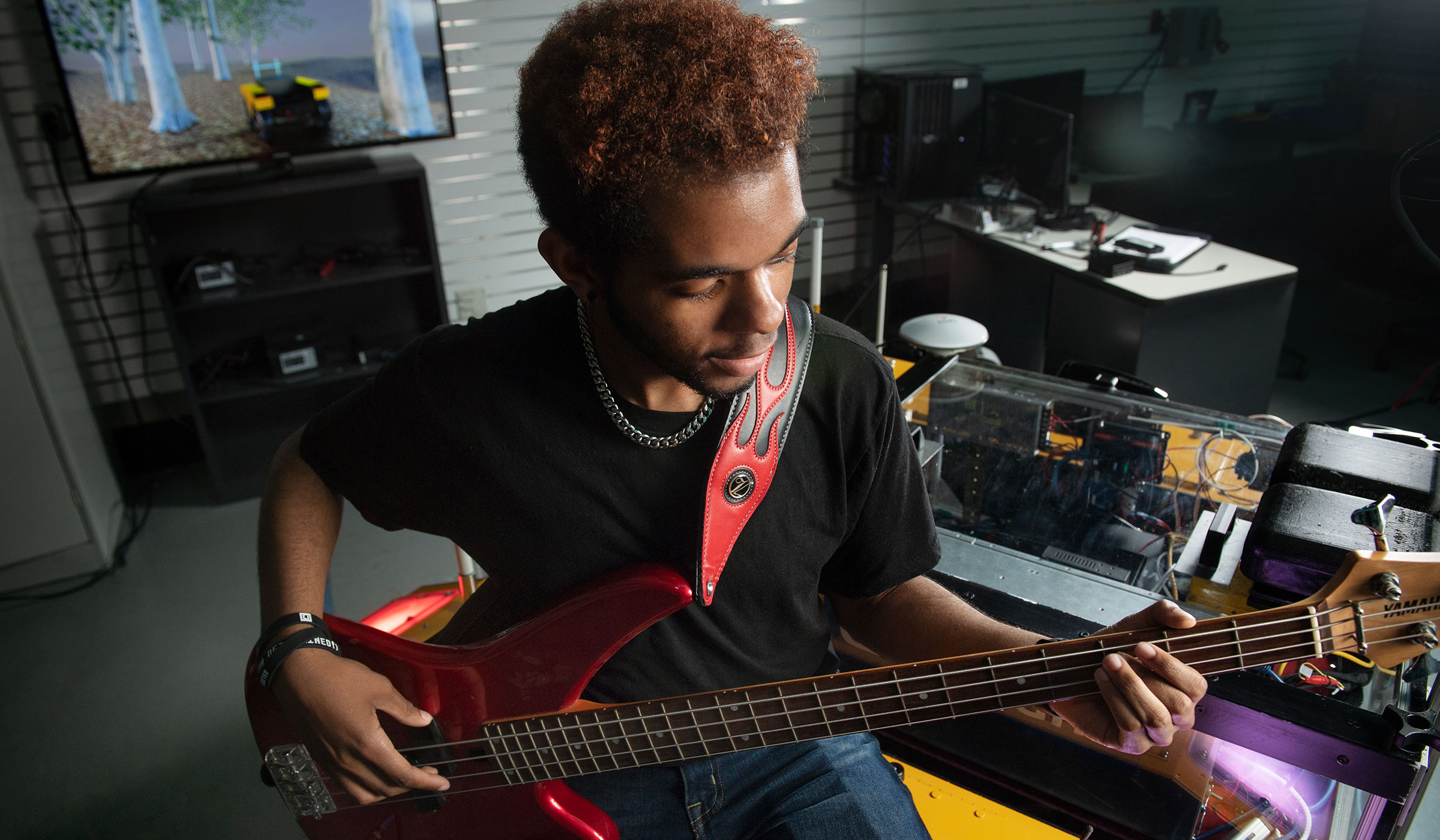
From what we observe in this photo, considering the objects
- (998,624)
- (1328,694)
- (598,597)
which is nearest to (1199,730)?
(1328,694)

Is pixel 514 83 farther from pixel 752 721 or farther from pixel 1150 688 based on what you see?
pixel 1150 688

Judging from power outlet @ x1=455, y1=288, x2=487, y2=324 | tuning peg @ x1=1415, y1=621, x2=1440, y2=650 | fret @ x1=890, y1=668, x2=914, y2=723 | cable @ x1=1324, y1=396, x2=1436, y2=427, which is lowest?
cable @ x1=1324, y1=396, x2=1436, y2=427

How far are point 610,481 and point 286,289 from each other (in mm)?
2720

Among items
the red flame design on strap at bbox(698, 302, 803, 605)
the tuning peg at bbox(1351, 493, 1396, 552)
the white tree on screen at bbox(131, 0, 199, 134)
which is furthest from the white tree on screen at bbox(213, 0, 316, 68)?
the tuning peg at bbox(1351, 493, 1396, 552)

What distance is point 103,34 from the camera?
3098mm

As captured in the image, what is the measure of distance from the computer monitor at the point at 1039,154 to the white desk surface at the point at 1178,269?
6.0 inches

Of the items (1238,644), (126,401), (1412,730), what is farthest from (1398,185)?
(126,401)

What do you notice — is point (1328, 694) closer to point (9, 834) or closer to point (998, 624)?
point (998, 624)

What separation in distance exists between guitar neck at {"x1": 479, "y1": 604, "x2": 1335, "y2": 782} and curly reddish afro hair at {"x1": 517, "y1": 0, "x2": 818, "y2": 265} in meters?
0.58

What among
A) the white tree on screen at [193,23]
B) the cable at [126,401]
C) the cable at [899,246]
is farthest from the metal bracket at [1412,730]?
the white tree on screen at [193,23]

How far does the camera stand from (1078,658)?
963 mm

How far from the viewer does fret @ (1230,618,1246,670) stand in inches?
35.4

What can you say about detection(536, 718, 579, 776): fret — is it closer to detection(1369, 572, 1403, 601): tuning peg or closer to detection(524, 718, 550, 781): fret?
detection(524, 718, 550, 781): fret

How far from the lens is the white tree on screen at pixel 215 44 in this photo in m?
3.25
